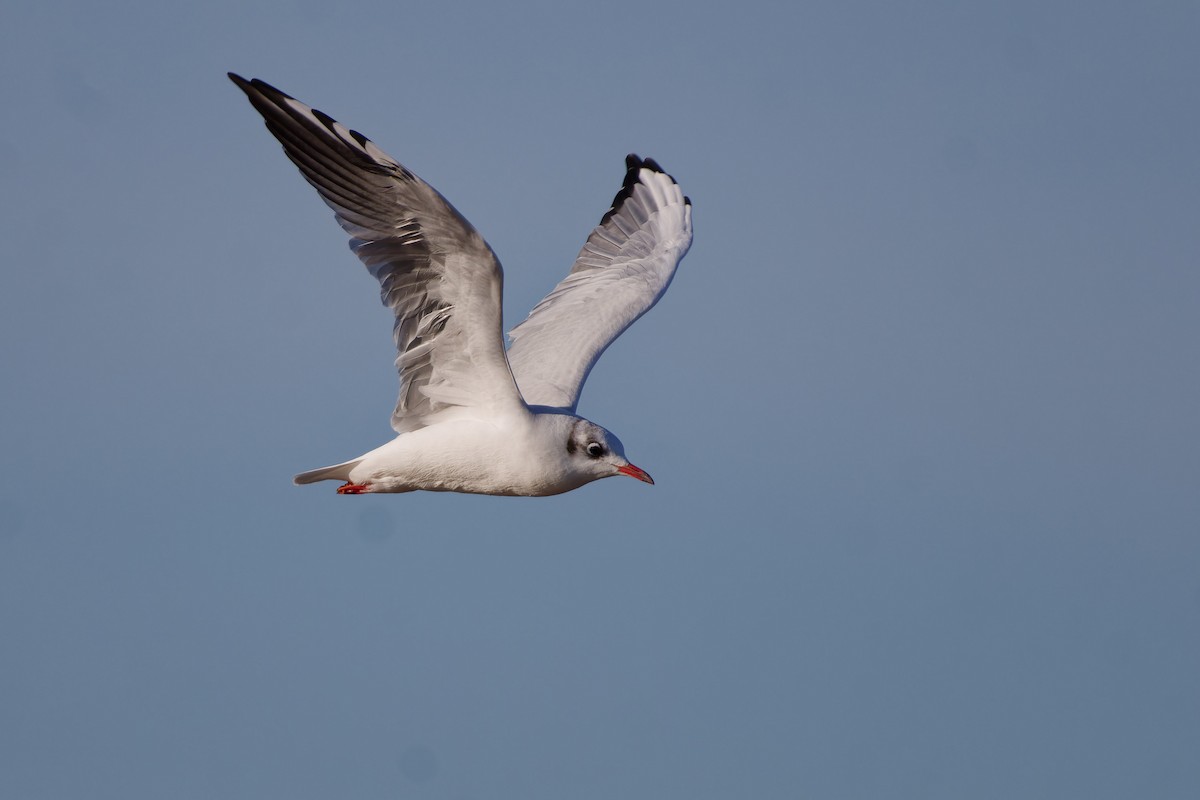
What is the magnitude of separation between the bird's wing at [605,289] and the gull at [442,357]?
0.03m

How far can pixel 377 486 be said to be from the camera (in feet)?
38.8

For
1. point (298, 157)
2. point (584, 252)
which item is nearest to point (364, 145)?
point (298, 157)

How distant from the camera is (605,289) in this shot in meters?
15.0

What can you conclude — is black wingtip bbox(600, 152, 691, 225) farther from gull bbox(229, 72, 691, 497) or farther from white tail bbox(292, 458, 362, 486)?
white tail bbox(292, 458, 362, 486)

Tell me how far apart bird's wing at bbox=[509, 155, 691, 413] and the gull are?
1.3 inches

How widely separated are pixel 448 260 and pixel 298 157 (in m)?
1.26

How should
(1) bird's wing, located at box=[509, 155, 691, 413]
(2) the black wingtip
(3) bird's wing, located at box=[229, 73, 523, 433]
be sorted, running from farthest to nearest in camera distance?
(2) the black wingtip → (1) bird's wing, located at box=[509, 155, 691, 413] → (3) bird's wing, located at box=[229, 73, 523, 433]

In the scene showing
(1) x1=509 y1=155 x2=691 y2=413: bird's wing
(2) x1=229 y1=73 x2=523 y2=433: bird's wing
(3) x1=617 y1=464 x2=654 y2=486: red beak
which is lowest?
(3) x1=617 y1=464 x2=654 y2=486: red beak

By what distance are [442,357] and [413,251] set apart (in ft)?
3.34

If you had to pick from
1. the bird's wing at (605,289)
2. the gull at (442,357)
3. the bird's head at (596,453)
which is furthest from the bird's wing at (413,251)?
the bird's wing at (605,289)

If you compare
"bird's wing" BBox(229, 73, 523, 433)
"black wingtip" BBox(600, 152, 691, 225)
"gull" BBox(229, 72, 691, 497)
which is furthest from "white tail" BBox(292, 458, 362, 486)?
"black wingtip" BBox(600, 152, 691, 225)

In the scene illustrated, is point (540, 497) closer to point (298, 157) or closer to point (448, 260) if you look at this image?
point (448, 260)

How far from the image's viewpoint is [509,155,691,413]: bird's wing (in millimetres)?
13500

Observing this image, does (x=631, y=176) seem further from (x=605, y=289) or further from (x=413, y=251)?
(x=413, y=251)
